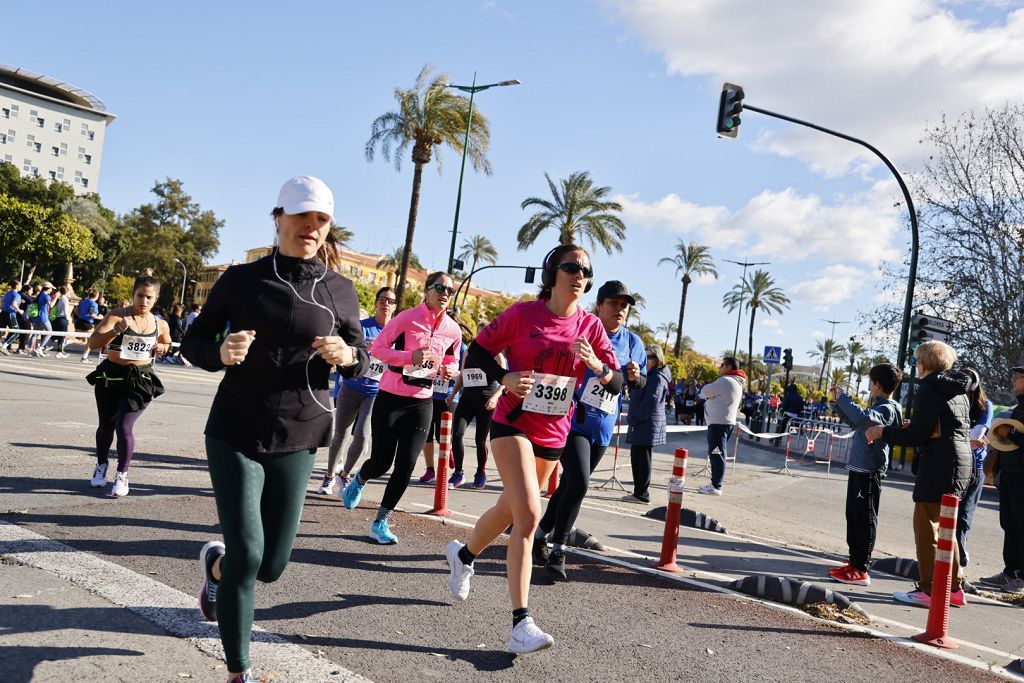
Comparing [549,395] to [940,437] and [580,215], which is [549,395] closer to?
[940,437]

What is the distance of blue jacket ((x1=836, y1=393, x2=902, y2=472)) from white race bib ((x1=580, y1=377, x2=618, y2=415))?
6.64 ft

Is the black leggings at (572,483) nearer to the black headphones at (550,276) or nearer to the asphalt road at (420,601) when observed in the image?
the asphalt road at (420,601)

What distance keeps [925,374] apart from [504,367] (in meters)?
3.61

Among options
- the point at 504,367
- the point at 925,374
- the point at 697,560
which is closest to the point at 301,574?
the point at 504,367

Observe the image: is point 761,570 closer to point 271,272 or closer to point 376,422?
point 376,422

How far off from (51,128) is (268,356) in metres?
128

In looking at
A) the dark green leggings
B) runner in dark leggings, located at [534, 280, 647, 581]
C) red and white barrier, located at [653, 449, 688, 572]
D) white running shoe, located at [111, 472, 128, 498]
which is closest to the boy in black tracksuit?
red and white barrier, located at [653, 449, 688, 572]

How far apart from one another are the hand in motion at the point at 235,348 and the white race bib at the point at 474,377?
5.70 ft

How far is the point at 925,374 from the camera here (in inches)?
245

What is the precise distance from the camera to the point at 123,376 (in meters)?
6.79

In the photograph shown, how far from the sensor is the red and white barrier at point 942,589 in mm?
5020

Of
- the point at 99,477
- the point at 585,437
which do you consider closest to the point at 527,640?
the point at 585,437

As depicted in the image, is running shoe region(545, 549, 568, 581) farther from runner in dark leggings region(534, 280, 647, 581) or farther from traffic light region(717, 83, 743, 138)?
traffic light region(717, 83, 743, 138)

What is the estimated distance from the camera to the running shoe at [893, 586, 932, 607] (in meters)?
6.08
